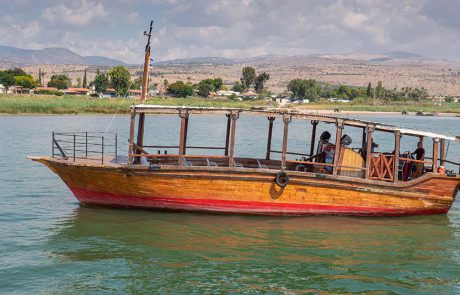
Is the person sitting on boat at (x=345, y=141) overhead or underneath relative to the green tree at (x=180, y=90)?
underneath

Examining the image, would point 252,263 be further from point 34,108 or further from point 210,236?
point 34,108

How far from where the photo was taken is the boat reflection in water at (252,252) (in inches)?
431

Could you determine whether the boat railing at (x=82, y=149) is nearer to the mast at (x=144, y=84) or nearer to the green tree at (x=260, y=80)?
the mast at (x=144, y=84)

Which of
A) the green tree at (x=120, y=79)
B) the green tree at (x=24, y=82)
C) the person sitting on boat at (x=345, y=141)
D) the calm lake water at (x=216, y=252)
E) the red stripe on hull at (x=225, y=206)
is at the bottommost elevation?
the calm lake water at (x=216, y=252)

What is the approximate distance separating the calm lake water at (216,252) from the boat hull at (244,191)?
0.35 metres

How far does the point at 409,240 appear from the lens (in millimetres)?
14008

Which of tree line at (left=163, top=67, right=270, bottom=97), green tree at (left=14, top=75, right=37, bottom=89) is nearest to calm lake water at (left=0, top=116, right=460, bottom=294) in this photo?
tree line at (left=163, top=67, right=270, bottom=97)

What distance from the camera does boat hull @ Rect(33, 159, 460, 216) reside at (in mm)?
14469

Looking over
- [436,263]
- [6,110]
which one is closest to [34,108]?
[6,110]

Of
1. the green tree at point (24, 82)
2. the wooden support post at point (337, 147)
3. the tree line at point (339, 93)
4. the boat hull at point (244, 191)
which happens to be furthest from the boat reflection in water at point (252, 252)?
the tree line at point (339, 93)

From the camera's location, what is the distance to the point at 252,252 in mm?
12688

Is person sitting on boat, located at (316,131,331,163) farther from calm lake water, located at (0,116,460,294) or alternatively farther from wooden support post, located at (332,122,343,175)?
calm lake water, located at (0,116,460,294)

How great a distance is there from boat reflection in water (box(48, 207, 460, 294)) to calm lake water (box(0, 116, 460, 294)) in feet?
0.07

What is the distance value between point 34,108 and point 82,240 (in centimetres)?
5637
